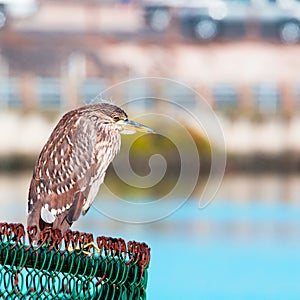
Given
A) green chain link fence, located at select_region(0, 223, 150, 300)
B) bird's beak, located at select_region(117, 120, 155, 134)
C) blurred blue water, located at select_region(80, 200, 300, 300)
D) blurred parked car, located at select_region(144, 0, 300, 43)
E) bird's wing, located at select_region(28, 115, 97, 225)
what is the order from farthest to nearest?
blurred parked car, located at select_region(144, 0, 300, 43) → blurred blue water, located at select_region(80, 200, 300, 300) → bird's beak, located at select_region(117, 120, 155, 134) → bird's wing, located at select_region(28, 115, 97, 225) → green chain link fence, located at select_region(0, 223, 150, 300)

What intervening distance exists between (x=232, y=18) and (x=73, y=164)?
2103 cm

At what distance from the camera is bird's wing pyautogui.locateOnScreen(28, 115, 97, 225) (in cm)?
420

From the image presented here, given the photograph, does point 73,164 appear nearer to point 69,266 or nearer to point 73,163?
point 73,163

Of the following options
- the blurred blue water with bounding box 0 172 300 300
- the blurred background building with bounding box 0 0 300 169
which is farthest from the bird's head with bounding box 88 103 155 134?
the blurred background building with bounding box 0 0 300 169

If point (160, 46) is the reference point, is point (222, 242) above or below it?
below

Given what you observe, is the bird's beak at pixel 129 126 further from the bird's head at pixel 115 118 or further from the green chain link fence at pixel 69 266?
the green chain link fence at pixel 69 266

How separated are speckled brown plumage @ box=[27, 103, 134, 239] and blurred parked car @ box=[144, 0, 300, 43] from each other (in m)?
19.9

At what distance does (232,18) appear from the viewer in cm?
2514

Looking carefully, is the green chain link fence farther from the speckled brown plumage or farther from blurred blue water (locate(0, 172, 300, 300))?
blurred blue water (locate(0, 172, 300, 300))

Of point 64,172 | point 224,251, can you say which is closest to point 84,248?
point 64,172

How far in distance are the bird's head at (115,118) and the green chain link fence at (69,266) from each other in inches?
74.0

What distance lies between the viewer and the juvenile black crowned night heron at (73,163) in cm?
421

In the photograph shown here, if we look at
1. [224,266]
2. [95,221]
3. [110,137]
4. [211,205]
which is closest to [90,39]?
[211,205]

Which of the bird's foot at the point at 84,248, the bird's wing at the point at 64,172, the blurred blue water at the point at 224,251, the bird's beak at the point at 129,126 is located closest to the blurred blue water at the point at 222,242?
the blurred blue water at the point at 224,251
